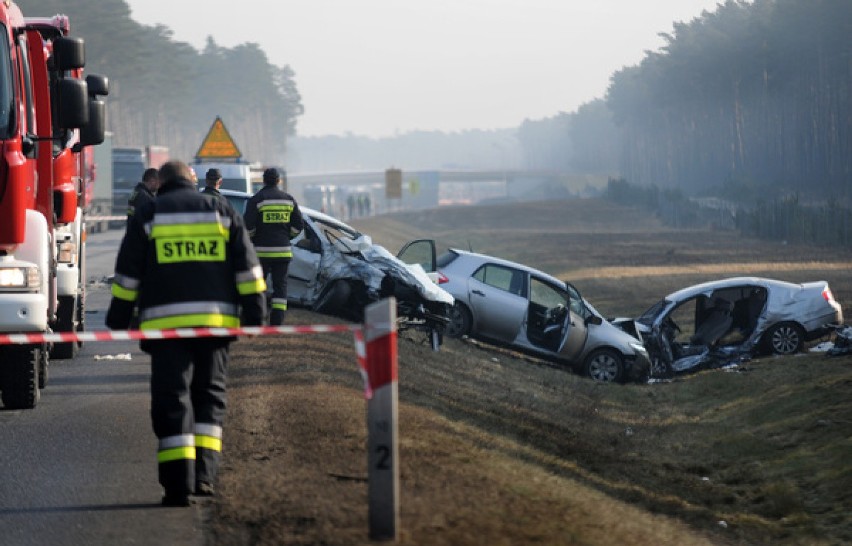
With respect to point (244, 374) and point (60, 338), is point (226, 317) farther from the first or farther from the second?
point (244, 374)

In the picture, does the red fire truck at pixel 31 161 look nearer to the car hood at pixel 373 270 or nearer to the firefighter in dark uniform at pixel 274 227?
the firefighter in dark uniform at pixel 274 227

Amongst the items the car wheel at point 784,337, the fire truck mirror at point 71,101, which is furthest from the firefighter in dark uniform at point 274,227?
the car wheel at point 784,337

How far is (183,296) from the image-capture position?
8.48 metres

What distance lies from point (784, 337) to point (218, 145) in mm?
11082

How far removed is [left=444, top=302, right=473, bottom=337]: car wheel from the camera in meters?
21.5

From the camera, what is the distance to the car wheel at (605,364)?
859 inches

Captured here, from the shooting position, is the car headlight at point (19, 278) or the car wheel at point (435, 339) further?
the car wheel at point (435, 339)

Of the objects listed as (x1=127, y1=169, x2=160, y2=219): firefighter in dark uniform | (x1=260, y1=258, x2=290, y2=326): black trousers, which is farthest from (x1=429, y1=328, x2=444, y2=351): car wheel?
(x1=127, y1=169, x2=160, y2=219): firefighter in dark uniform

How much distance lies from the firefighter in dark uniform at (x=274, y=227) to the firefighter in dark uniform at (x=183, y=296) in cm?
843

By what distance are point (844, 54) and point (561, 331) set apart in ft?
233

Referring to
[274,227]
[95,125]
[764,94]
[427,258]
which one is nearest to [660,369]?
[427,258]

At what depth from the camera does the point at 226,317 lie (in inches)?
339

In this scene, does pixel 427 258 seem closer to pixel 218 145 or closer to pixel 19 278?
pixel 218 145

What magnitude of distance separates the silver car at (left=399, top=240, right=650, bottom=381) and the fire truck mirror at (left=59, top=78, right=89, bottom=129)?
32.4 ft
